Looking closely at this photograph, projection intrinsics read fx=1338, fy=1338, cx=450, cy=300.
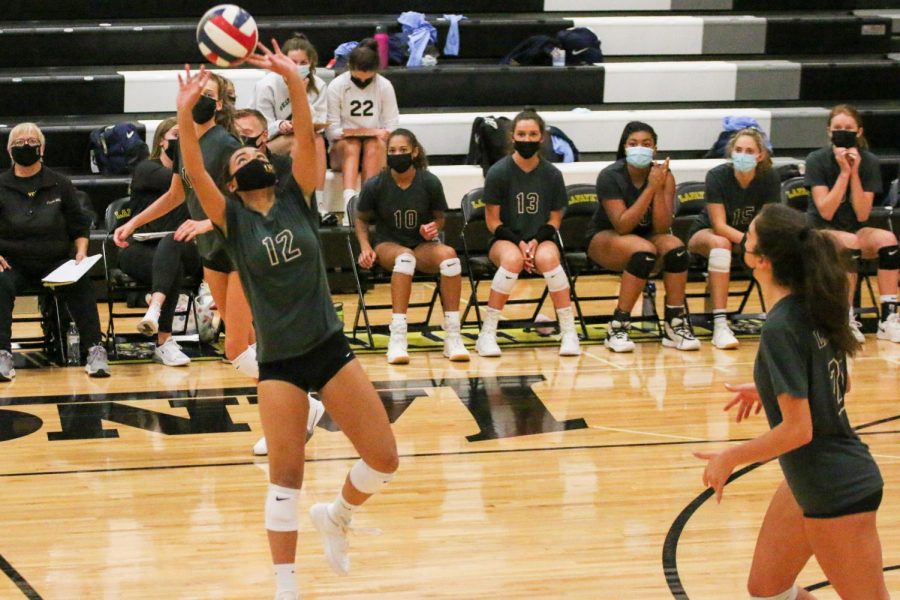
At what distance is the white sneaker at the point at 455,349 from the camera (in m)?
8.72

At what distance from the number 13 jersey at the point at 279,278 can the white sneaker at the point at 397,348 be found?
13.3 feet

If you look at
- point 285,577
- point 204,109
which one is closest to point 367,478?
point 285,577

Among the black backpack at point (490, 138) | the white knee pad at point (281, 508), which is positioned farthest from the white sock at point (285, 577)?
the black backpack at point (490, 138)

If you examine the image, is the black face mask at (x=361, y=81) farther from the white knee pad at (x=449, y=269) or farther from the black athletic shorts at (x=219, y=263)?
the black athletic shorts at (x=219, y=263)

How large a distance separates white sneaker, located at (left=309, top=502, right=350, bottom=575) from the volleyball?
1.70m

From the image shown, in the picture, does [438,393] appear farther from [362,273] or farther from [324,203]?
[324,203]

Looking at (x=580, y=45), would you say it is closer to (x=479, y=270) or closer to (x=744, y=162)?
(x=744, y=162)

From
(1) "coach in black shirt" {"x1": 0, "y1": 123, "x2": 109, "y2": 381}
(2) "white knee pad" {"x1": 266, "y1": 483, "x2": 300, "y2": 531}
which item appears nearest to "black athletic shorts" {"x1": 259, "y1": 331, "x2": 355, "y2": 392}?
(2) "white knee pad" {"x1": 266, "y1": 483, "x2": 300, "y2": 531}

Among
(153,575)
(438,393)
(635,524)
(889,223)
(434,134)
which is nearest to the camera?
(153,575)

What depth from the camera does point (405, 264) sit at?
8.76 meters

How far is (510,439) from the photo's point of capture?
7039mm

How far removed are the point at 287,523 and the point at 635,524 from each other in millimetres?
1815

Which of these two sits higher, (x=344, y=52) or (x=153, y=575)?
(x=344, y=52)

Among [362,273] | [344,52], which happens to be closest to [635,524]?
[362,273]
